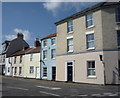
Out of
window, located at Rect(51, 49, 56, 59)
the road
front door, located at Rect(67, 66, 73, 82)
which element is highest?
window, located at Rect(51, 49, 56, 59)

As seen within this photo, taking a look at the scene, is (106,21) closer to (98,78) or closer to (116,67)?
(116,67)

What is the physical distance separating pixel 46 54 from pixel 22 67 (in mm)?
9581

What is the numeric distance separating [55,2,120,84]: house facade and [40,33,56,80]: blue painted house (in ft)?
7.80

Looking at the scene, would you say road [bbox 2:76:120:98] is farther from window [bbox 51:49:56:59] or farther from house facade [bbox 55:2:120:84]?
window [bbox 51:49:56:59]

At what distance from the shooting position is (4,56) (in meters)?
43.7

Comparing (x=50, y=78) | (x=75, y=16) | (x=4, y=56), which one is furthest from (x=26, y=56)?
(x=75, y=16)

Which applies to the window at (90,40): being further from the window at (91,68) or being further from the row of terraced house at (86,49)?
the window at (91,68)

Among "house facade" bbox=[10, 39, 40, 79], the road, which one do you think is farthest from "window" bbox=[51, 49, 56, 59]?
the road

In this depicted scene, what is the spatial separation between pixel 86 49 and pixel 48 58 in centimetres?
925

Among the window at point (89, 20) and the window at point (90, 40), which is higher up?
the window at point (89, 20)

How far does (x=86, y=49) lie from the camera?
19703 mm

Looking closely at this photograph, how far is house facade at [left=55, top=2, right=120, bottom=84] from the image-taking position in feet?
57.5

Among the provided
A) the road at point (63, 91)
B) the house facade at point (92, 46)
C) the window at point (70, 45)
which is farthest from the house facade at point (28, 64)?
the road at point (63, 91)

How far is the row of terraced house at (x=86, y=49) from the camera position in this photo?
17609 mm
